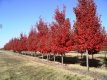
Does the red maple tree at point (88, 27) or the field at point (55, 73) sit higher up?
the red maple tree at point (88, 27)

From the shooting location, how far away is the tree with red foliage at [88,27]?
25.7 meters

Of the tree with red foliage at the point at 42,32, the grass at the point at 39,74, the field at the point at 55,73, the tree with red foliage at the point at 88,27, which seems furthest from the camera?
the tree with red foliage at the point at 42,32

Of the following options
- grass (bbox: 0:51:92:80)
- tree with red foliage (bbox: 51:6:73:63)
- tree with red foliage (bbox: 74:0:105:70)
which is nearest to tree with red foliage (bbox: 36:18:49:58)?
tree with red foliage (bbox: 51:6:73:63)

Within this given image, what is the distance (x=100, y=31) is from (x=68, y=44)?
7.61 metres

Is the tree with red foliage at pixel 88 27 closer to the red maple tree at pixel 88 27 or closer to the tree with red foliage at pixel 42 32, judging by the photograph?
the red maple tree at pixel 88 27

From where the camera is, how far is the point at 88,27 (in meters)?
25.8

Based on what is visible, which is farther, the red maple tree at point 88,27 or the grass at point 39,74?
the red maple tree at point 88,27

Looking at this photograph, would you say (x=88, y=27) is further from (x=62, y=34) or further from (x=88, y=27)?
(x=62, y=34)

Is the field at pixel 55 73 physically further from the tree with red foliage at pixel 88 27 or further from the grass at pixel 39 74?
the tree with red foliage at pixel 88 27

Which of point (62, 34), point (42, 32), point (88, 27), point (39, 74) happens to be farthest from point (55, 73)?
point (42, 32)

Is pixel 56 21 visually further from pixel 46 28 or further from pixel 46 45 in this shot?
pixel 46 28

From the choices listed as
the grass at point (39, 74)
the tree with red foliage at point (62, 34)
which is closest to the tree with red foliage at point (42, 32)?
the tree with red foliage at point (62, 34)

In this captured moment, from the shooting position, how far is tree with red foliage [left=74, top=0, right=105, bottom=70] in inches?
1010

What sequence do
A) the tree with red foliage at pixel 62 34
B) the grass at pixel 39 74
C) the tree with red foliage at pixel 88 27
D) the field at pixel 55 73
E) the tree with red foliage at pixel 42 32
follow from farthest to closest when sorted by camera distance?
the tree with red foliage at pixel 42 32 → the tree with red foliage at pixel 62 34 → the tree with red foliage at pixel 88 27 → the grass at pixel 39 74 → the field at pixel 55 73
